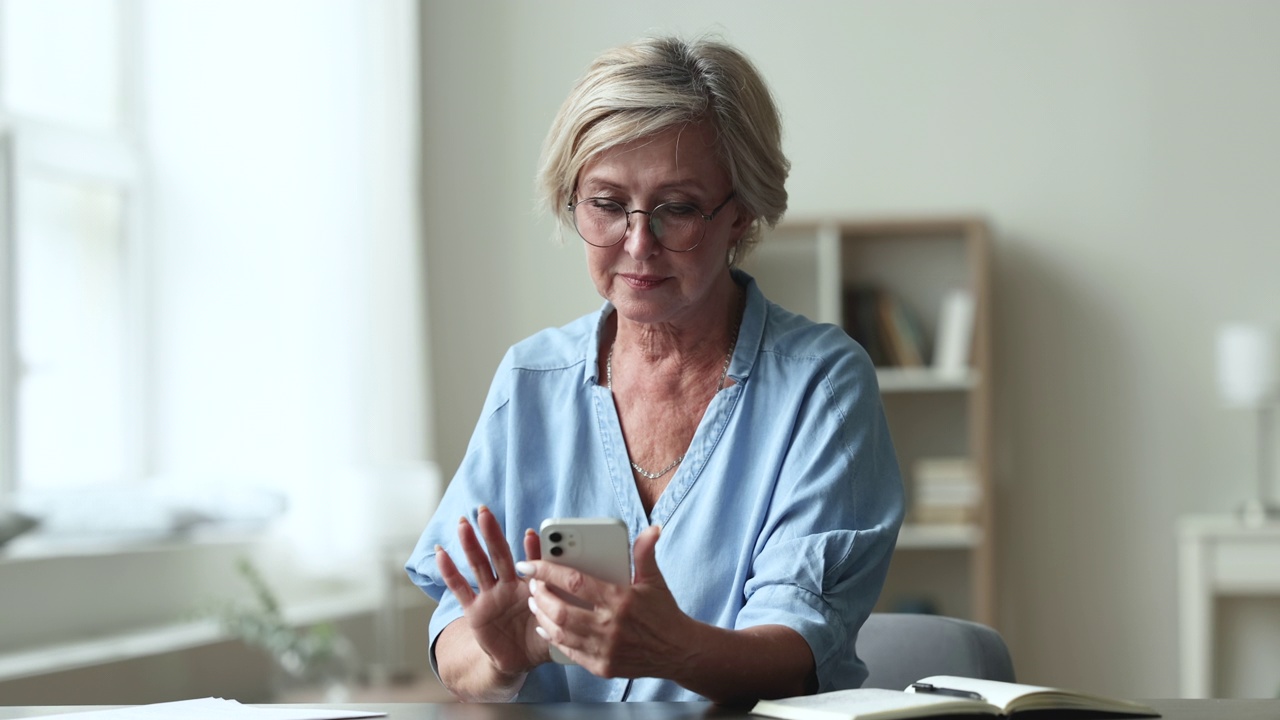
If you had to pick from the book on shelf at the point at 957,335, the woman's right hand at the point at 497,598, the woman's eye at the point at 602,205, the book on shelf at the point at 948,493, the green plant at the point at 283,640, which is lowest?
the green plant at the point at 283,640

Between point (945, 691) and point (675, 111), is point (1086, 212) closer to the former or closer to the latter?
point (675, 111)

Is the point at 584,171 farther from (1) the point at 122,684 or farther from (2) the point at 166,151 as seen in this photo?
(2) the point at 166,151

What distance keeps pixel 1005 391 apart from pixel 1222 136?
3.43ft

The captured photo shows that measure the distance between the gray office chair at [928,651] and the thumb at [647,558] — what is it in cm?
54

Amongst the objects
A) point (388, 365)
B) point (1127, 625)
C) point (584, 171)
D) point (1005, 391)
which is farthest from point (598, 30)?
point (584, 171)

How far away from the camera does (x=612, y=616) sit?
111 centimetres

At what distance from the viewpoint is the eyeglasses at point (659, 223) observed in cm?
147

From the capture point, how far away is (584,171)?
1501mm

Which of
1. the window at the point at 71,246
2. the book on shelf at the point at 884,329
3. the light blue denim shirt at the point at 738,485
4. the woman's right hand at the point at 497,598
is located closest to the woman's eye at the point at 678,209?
the light blue denim shirt at the point at 738,485

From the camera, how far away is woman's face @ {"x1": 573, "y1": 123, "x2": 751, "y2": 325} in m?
1.46

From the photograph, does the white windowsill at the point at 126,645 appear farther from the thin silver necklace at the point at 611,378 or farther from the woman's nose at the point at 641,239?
the woman's nose at the point at 641,239

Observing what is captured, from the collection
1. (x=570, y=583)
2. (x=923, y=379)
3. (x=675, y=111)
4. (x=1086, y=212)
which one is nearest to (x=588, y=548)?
(x=570, y=583)

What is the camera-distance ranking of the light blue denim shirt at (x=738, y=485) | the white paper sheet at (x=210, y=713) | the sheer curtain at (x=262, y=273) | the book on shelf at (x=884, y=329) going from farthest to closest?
the book on shelf at (x=884, y=329) < the sheer curtain at (x=262, y=273) < the light blue denim shirt at (x=738, y=485) < the white paper sheet at (x=210, y=713)

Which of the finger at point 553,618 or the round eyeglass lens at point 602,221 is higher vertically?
the round eyeglass lens at point 602,221
